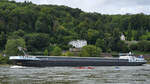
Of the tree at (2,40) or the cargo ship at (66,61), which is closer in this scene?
the cargo ship at (66,61)

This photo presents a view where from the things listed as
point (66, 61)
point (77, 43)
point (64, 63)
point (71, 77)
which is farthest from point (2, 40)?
point (71, 77)

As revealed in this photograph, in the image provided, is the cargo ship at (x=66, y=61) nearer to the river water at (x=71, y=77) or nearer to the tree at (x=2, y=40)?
the river water at (x=71, y=77)

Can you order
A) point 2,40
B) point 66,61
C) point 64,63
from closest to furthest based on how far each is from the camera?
1. point 64,63
2. point 66,61
3. point 2,40

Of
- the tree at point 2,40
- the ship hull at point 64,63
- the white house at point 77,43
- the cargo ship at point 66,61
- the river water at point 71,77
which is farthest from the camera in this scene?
the white house at point 77,43

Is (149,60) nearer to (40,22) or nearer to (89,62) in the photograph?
(89,62)

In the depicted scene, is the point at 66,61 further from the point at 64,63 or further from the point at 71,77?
the point at 71,77

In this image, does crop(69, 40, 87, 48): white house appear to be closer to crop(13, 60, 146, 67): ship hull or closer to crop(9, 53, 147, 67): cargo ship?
crop(9, 53, 147, 67): cargo ship

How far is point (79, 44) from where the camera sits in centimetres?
19775

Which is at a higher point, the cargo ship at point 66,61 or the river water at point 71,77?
the river water at point 71,77

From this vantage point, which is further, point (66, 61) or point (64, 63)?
point (66, 61)

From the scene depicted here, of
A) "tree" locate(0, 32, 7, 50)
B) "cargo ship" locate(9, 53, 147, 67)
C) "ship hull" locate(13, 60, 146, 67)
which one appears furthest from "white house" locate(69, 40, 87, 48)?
"ship hull" locate(13, 60, 146, 67)

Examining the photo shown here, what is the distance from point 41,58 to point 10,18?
87.0 meters

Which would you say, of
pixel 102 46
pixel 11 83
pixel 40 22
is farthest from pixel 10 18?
pixel 11 83

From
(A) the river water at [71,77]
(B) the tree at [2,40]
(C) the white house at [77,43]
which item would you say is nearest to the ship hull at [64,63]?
(A) the river water at [71,77]
